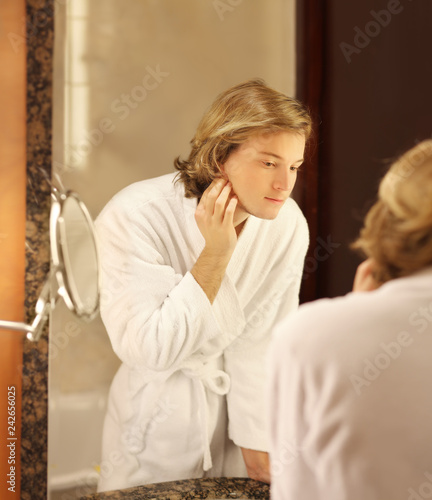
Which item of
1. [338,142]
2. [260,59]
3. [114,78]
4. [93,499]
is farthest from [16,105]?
[93,499]

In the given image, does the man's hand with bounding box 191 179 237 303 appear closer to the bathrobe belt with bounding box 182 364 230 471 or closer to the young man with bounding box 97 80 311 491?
A: the young man with bounding box 97 80 311 491

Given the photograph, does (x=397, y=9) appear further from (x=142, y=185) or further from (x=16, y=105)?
(x=16, y=105)

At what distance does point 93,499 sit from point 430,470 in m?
0.53

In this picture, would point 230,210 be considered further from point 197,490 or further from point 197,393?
point 197,490

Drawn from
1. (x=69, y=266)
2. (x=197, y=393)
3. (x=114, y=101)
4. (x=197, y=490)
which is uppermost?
(x=114, y=101)

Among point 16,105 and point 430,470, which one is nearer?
point 430,470

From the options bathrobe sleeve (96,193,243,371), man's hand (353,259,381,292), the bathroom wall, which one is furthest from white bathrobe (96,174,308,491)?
man's hand (353,259,381,292)

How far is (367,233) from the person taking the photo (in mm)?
665

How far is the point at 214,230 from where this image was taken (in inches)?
34.7

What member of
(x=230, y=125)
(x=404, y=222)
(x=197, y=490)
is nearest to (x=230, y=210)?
(x=230, y=125)

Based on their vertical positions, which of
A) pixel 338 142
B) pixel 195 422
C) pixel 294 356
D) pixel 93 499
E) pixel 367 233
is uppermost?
pixel 338 142

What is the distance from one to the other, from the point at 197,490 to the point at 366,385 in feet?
1.45

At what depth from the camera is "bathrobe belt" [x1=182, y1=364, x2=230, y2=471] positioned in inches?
36.1

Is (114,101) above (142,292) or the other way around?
above
